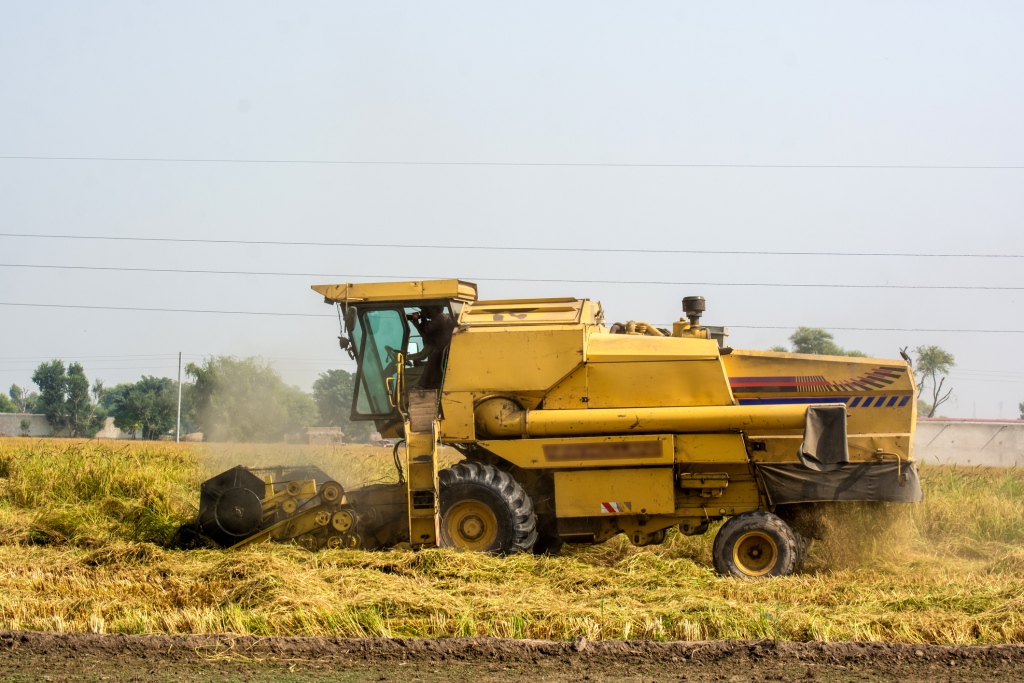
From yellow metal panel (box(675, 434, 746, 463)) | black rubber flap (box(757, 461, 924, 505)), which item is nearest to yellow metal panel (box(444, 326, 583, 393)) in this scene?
yellow metal panel (box(675, 434, 746, 463))

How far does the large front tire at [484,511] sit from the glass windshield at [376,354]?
4.68 ft

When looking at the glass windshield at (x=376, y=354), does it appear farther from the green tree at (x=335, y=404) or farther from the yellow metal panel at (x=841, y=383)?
the green tree at (x=335, y=404)

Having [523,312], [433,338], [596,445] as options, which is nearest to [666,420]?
[596,445]

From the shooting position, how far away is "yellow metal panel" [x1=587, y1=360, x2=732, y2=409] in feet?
32.6

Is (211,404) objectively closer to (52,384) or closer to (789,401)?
(789,401)

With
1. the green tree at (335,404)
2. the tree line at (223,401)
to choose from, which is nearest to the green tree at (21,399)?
the tree line at (223,401)

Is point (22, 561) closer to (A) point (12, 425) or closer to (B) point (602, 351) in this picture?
(B) point (602, 351)

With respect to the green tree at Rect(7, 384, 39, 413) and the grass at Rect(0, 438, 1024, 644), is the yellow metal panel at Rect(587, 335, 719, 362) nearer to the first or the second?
the grass at Rect(0, 438, 1024, 644)

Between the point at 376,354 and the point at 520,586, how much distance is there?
3.59 m

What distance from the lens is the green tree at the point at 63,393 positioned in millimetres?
84500

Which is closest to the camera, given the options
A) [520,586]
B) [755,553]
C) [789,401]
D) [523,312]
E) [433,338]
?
[520,586]

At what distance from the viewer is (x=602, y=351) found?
33.0 ft

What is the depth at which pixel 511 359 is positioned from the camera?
1008 centimetres

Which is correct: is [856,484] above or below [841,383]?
below
